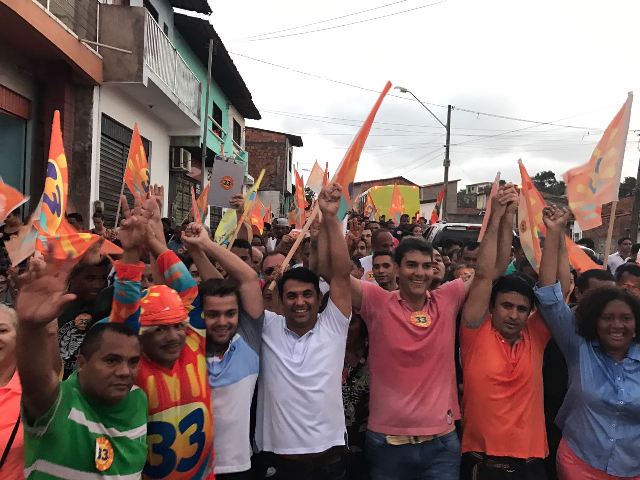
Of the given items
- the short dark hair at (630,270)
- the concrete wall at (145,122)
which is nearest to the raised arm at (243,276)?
the short dark hair at (630,270)

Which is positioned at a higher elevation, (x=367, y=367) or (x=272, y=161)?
(x=272, y=161)

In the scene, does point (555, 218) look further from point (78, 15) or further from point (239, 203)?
point (78, 15)

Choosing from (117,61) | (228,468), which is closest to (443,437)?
(228,468)

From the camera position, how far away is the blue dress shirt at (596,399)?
283 centimetres

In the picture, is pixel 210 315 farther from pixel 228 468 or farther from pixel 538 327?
pixel 538 327

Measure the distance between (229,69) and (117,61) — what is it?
852 cm

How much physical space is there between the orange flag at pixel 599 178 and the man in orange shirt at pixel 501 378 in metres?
1.35

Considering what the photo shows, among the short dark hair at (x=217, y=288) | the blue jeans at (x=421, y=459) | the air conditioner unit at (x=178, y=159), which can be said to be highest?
the air conditioner unit at (x=178, y=159)

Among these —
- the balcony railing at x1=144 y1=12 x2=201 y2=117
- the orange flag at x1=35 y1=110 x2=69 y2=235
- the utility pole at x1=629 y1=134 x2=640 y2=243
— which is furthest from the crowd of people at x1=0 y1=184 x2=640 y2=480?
the utility pole at x1=629 y1=134 x2=640 y2=243

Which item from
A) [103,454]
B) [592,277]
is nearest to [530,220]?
[592,277]

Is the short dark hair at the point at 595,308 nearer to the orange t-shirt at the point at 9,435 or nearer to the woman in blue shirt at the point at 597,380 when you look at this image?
the woman in blue shirt at the point at 597,380

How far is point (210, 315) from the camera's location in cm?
287

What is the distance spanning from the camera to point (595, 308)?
3037 millimetres

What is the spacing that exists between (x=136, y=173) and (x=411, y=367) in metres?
3.21
